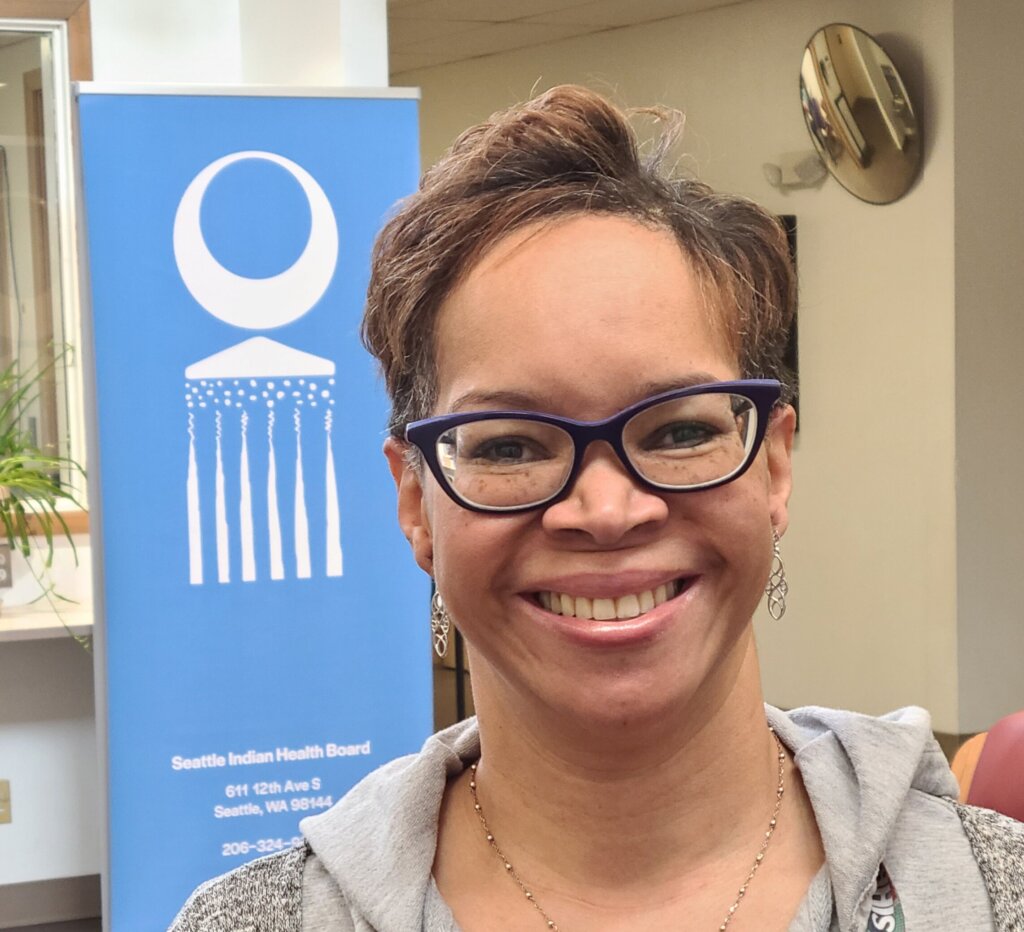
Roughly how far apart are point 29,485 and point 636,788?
3.84 metres

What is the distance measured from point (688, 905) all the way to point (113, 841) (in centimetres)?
303

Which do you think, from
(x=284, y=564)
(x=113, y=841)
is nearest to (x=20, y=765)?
(x=113, y=841)

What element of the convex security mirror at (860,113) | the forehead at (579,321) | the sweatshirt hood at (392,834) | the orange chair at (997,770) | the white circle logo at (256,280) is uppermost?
the convex security mirror at (860,113)

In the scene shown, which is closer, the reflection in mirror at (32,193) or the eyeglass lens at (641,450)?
the eyeglass lens at (641,450)

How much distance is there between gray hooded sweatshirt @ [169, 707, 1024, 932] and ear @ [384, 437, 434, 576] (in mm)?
188

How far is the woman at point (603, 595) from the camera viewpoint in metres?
0.81

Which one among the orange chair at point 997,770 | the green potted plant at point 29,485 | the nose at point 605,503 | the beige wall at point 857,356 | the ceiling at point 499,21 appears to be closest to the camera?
the nose at point 605,503

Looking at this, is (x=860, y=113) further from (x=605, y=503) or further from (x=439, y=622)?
(x=605, y=503)

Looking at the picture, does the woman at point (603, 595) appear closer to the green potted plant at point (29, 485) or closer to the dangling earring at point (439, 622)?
the dangling earring at point (439, 622)

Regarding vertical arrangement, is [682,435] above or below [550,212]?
below

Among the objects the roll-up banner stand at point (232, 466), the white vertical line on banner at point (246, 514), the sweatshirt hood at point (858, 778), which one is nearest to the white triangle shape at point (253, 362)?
the roll-up banner stand at point (232, 466)

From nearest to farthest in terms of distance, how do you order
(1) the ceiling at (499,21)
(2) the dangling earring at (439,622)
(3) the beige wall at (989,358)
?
(2) the dangling earring at (439,622) < (3) the beige wall at (989,358) < (1) the ceiling at (499,21)

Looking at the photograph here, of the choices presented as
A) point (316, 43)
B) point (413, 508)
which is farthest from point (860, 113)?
point (413, 508)

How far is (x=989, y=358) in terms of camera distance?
5.46 metres
